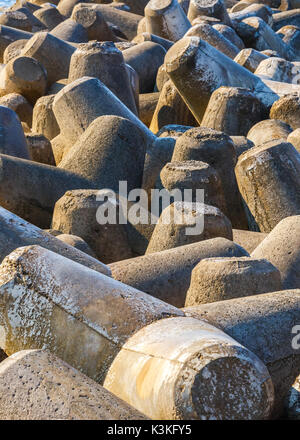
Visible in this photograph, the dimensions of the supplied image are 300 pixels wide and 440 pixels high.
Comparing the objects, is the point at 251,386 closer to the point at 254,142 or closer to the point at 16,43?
the point at 254,142

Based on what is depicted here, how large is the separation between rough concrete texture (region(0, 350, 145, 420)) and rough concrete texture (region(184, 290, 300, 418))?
0.53 metres

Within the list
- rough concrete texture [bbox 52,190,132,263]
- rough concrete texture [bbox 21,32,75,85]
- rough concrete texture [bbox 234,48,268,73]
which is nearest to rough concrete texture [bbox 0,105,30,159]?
rough concrete texture [bbox 52,190,132,263]

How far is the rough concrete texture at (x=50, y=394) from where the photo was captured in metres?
1.76

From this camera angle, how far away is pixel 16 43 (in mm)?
7066

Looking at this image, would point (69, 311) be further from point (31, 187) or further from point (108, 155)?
point (108, 155)

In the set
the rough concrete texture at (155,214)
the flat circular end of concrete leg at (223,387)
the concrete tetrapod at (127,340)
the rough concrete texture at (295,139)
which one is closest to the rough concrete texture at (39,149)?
the rough concrete texture at (155,214)

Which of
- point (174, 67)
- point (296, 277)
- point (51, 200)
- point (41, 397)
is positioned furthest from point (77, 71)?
point (41, 397)

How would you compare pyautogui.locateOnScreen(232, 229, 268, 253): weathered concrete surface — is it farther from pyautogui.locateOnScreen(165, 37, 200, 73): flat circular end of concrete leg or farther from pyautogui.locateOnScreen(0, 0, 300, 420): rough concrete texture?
pyautogui.locateOnScreen(165, 37, 200, 73): flat circular end of concrete leg

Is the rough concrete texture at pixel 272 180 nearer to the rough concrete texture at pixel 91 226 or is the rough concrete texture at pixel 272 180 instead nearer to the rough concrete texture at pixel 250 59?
the rough concrete texture at pixel 91 226

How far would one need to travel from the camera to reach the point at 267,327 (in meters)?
2.34

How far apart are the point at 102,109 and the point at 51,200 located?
3.23 feet

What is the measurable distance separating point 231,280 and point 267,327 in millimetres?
447

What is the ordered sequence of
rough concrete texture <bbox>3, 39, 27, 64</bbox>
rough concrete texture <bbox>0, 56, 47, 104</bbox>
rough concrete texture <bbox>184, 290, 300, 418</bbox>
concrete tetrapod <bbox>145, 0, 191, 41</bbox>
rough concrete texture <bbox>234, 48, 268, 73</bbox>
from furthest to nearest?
concrete tetrapod <bbox>145, 0, 191, 41</bbox>, rough concrete texture <bbox>3, 39, 27, 64</bbox>, rough concrete texture <bbox>234, 48, 268, 73</bbox>, rough concrete texture <bbox>0, 56, 47, 104</bbox>, rough concrete texture <bbox>184, 290, 300, 418</bbox>

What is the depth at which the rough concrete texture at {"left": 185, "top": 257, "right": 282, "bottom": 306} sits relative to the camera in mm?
2762
